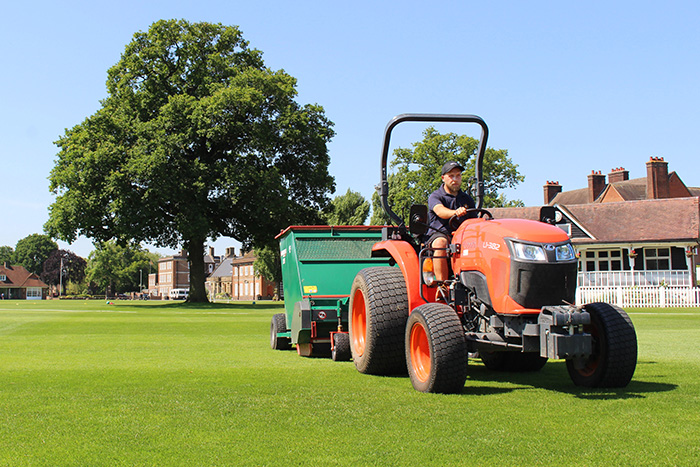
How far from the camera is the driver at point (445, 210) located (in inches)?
286

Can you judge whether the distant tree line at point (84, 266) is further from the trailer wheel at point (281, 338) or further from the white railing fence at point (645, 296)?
the trailer wheel at point (281, 338)

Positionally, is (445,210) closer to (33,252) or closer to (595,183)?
(595,183)

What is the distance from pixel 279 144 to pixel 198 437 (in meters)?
37.2

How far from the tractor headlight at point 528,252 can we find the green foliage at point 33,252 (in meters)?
156

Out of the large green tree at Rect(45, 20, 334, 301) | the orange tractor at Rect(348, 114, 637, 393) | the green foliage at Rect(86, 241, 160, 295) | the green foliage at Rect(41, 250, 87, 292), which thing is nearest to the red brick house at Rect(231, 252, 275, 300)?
the green foliage at Rect(86, 241, 160, 295)

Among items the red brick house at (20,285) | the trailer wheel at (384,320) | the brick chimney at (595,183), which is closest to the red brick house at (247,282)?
the red brick house at (20,285)

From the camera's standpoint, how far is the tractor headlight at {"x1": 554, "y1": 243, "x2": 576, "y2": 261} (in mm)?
6492

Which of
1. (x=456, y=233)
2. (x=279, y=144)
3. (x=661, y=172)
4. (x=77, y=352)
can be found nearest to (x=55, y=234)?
(x=279, y=144)

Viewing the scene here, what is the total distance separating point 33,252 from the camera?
148 metres

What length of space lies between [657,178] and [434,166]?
63.2 ft

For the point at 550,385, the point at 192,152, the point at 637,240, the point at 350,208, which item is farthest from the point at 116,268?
the point at 550,385

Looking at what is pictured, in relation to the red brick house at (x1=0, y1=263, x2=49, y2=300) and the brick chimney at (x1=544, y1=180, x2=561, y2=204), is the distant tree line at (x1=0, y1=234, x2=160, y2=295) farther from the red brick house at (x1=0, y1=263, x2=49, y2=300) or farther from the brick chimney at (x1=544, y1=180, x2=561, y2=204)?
the brick chimney at (x1=544, y1=180, x2=561, y2=204)

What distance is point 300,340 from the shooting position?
11.0 m

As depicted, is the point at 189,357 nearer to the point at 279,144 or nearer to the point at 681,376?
the point at 681,376
